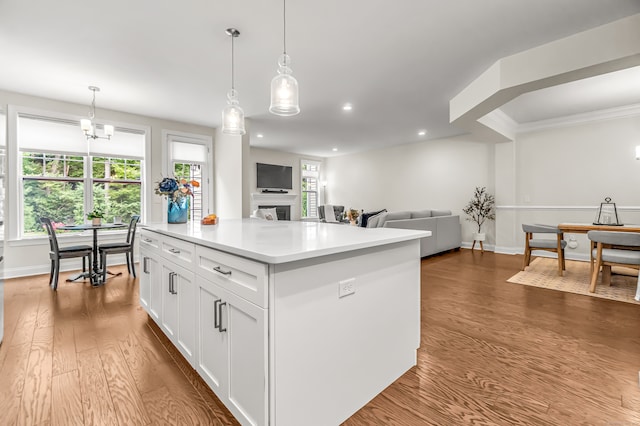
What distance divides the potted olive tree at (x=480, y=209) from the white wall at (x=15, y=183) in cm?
647

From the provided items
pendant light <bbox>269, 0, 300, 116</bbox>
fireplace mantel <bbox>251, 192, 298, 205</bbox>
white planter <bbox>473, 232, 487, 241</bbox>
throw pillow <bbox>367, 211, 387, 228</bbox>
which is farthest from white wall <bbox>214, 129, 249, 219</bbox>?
white planter <bbox>473, 232, 487, 241</bbox>

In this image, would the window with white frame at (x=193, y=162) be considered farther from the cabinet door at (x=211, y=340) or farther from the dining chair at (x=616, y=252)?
the dining chair at (x=616, y=252)

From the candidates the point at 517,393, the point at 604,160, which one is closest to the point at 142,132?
the point at 517,393

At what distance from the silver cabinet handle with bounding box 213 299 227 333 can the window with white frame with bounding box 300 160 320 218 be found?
26.6ft

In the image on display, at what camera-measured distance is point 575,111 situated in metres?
5.02

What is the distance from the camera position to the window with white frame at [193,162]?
5680 millimetres

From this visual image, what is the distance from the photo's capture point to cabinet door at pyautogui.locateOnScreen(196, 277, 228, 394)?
1.43 m

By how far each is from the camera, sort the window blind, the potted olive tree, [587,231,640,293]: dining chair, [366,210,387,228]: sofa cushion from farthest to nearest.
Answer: the potted olive tree
[366,210,387,228]: sofa cushion
the window blind
[587,231,640,293]: dining chair

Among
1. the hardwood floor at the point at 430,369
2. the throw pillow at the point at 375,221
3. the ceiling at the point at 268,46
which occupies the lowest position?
the hardwood floor at the point at 430,369

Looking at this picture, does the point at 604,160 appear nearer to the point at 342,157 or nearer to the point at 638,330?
the point at 638,330

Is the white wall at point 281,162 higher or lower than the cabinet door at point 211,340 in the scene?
higher

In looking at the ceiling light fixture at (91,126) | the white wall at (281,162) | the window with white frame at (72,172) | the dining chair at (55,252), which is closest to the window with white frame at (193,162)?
the window with white frame at (72,172)

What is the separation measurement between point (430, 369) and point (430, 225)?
4.03 meters

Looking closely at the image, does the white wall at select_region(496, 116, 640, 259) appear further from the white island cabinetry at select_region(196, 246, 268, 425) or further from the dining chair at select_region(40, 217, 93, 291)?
the dining chair at select_region(40, 217, 93, 291)
